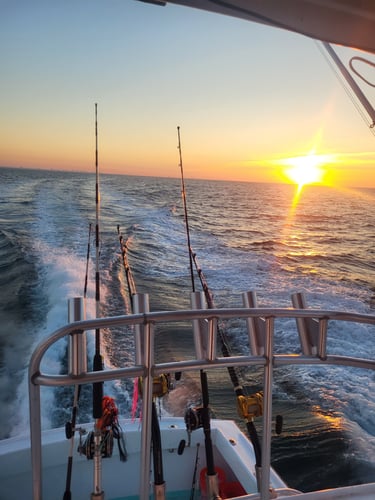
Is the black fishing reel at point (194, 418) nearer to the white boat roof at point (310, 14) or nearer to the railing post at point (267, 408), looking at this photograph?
the railing post at point (267, 408)

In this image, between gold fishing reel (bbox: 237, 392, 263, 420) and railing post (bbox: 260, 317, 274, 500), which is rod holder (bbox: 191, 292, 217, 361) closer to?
railing post (bbox: 260, 317, 274, 500)

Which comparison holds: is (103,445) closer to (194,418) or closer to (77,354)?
(194,418)

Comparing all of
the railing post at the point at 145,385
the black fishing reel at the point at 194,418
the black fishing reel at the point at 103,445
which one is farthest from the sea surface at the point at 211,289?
the railing post at the point at 145,385

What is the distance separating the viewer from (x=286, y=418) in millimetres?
4273

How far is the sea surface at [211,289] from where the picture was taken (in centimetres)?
402

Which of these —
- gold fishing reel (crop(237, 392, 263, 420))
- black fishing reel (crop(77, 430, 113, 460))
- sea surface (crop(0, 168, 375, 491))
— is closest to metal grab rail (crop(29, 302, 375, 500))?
gold fishing reel (crop(237, 392, 263, 420))

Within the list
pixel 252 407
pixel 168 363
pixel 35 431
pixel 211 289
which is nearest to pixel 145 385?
pixel 168 363

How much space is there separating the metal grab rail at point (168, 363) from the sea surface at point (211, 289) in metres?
2.64

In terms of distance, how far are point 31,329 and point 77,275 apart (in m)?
2.48

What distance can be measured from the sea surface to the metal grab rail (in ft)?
8.67

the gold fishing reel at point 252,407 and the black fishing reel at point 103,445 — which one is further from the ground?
the gold fishing reel at point 252,407

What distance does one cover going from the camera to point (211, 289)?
8742mm

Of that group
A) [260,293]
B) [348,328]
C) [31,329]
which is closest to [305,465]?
[348,328]

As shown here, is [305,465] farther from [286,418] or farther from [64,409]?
[64,409]
